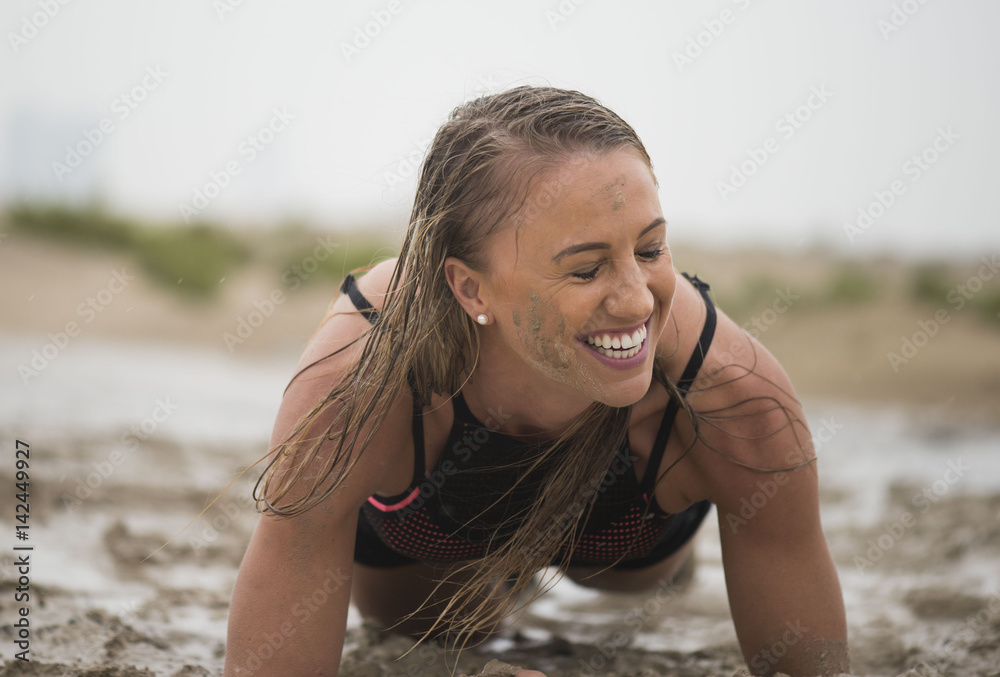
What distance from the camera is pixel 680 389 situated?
1.85 m

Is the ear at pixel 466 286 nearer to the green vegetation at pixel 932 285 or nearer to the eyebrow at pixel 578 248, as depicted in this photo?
the eyebrow at pixel 578 248

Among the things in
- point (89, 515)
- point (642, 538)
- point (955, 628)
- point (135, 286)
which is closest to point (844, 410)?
point (955, 628)

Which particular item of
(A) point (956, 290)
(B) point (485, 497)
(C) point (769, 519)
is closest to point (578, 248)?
(B) point (485, 497)

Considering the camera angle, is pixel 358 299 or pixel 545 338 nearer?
pixel 545 338

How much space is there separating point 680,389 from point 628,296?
38 centimetres

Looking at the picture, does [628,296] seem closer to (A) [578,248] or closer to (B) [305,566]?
(A) [578,248]

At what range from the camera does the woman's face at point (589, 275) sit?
1547mm

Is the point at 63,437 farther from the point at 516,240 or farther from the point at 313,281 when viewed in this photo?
the point at 313,281

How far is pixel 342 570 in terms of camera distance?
1.83 meters

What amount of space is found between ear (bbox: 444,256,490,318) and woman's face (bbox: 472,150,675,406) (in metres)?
0.03

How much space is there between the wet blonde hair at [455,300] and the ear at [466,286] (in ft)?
0.05

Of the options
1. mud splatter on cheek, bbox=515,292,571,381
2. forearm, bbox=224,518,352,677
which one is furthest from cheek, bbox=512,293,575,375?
forearm, bbox=224,518,352,677

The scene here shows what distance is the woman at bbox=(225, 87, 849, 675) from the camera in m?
1.59

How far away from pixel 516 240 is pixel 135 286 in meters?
8.04
